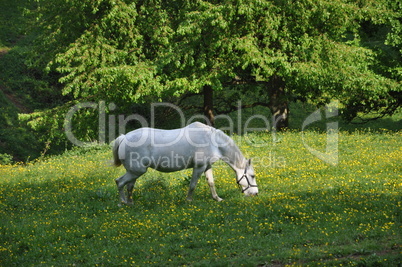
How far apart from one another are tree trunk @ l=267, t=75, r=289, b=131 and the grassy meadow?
27.5 ft

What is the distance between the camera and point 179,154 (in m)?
14.2

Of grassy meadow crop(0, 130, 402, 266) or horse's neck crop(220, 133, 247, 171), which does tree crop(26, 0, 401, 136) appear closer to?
grassy meadow crop(0, 130, 402, 266)

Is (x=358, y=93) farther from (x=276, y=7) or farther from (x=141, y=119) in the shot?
(x=141, y=119)

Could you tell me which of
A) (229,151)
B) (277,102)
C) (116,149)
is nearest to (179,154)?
(229,151)

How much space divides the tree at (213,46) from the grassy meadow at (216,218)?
5689 mm

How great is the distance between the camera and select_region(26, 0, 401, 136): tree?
22.9 metres

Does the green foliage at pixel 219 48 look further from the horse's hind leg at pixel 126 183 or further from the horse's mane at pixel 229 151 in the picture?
the horse's hind leg at pixel 126 183

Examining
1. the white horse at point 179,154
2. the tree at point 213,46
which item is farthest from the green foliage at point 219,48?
the white horse at point 179,154

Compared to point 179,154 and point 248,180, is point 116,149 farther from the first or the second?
point 248,180

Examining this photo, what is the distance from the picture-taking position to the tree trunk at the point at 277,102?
2717 centimetres

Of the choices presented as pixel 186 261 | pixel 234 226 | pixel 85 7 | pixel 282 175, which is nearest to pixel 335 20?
pixel 282 175

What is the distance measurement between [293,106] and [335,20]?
17198 mm

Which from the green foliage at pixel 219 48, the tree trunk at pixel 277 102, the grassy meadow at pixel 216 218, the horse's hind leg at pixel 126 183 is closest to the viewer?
the grassy meadow at pixel 216 218

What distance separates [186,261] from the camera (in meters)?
10.1
